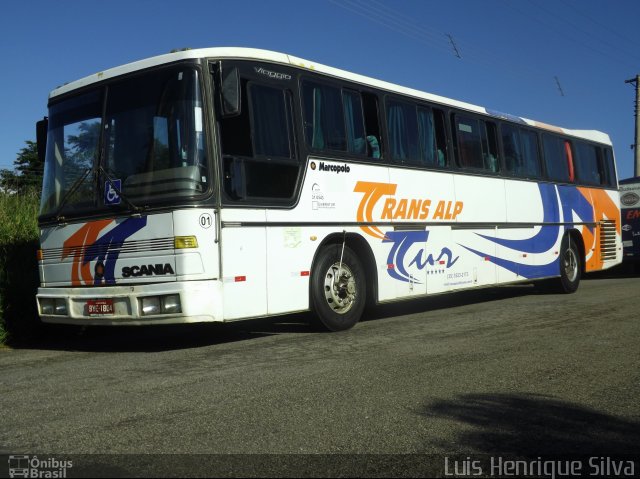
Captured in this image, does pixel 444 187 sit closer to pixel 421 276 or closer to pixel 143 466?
pixel 421 276

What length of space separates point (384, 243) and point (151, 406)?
17.4 ft

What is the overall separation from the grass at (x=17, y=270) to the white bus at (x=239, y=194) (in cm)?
98

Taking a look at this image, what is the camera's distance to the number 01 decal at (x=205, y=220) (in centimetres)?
748

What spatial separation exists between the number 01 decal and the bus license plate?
133 cm

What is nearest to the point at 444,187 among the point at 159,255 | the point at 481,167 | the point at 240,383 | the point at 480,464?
the point at 481,167

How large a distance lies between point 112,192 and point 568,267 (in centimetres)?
1001

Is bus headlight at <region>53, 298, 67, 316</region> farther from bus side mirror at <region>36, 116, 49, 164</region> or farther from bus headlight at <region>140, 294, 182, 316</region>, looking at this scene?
bus side mirror at <region>36, 116, 49, 164</region>

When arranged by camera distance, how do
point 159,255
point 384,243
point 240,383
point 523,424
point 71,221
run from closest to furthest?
1. point 523,424
2. point 240,383
3. point 159,255
4. point 71,221
5. point 384,243

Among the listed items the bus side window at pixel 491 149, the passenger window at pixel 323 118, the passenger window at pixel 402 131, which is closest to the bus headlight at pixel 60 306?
the passenger window at pixel 323 118

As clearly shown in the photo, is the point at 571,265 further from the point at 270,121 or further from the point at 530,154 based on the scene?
the point at 270,121

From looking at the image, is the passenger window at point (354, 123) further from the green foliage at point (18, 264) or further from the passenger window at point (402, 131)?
the green foliage at point (18, 264)

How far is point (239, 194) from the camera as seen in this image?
785 centimetres

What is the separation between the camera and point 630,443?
412 cm

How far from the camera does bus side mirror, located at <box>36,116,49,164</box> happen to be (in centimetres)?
921
